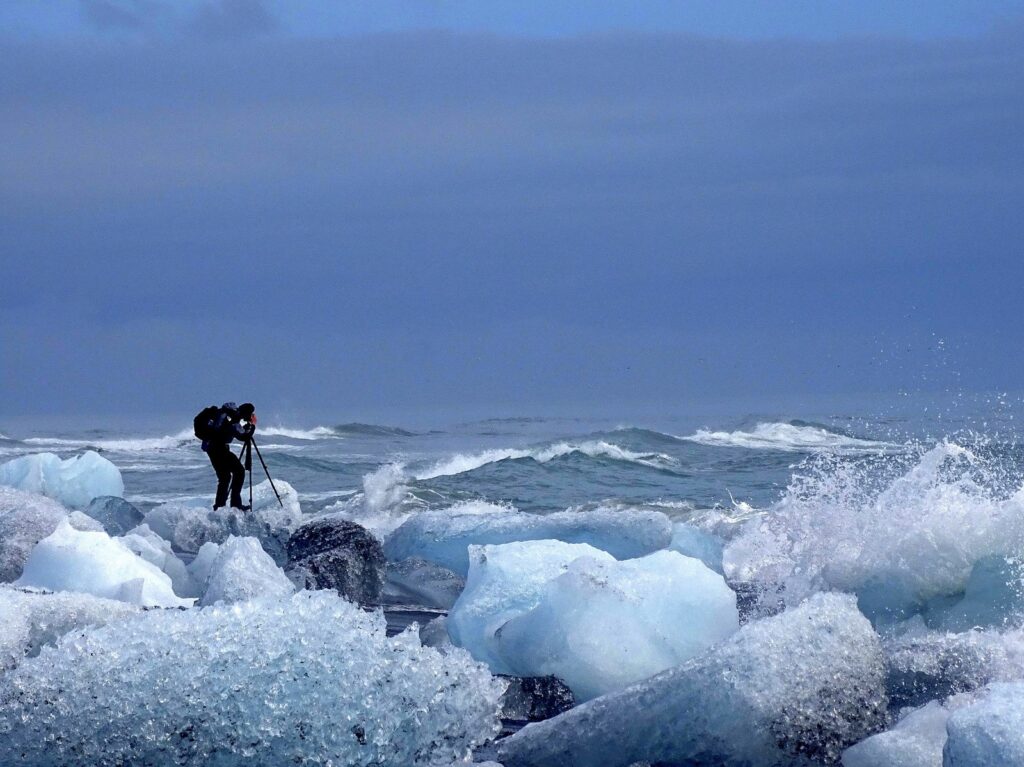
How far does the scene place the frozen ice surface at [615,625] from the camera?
15.2ft

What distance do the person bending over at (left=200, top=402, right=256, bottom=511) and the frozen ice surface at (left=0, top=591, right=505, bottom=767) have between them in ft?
26.2

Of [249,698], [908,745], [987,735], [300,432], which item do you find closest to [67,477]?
[249,698]

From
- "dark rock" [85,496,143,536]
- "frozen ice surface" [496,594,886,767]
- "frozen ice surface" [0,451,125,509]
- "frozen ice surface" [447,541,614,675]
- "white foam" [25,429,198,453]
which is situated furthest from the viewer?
"white foam" [25,429,198,453]

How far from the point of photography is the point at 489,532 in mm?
7898

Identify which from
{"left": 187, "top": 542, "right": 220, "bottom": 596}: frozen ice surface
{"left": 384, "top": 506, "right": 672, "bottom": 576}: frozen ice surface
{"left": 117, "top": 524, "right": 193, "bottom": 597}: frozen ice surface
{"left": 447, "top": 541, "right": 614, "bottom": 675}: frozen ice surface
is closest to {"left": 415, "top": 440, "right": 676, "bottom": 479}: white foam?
{"left": 384, "top": 506, "right": 672, "bottom": 576}: frozen ice surface

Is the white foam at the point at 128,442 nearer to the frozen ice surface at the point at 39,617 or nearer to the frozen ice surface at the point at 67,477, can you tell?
the frozen ice surface at the point at 67,477

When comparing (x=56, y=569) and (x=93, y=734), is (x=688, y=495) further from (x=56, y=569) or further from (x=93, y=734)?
(x=93, y=734)

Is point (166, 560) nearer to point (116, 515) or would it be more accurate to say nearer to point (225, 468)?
point (116, 515)

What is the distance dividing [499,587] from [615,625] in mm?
768

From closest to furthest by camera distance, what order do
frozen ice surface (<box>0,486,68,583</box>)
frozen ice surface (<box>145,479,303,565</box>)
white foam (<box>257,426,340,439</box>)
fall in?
frozen ice surface (<box>0,486,68,583</box>), frozen ice surface (<box>145,479,303,565</box>), white foam (<box>257,426,340,439</box>)

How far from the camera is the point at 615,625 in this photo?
4703 mm

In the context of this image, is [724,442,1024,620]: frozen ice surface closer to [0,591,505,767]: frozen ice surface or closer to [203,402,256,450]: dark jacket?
[0,591,505,767]: frozen ice surface

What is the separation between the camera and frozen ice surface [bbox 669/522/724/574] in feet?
23.6

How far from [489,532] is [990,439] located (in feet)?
64.2
